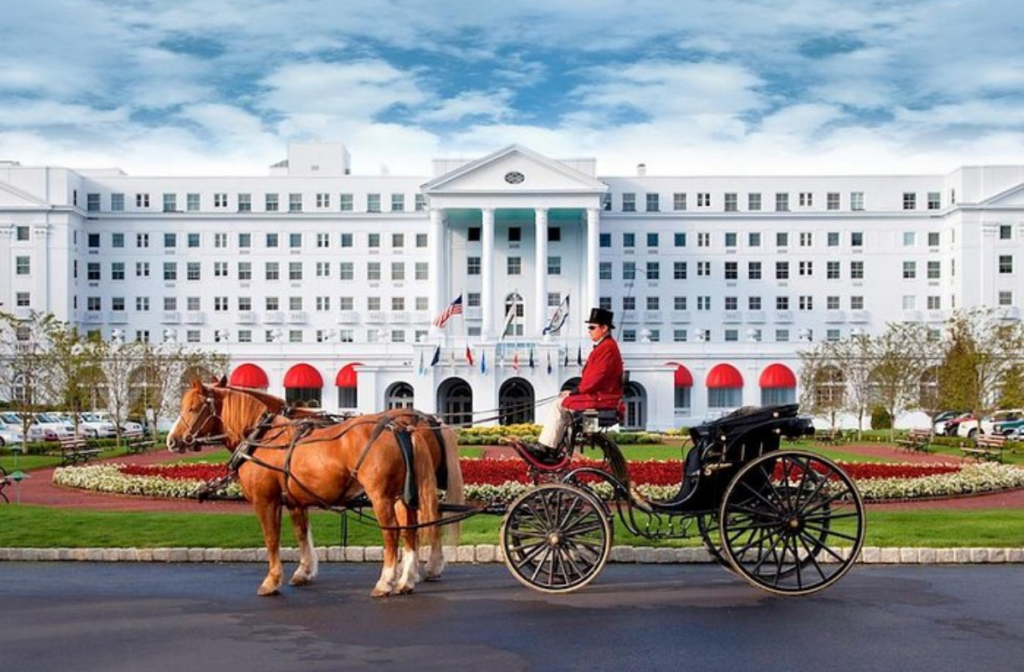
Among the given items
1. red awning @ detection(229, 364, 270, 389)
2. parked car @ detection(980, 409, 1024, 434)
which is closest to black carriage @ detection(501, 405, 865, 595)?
parked car @ detection(980, 409, 1024, 434)

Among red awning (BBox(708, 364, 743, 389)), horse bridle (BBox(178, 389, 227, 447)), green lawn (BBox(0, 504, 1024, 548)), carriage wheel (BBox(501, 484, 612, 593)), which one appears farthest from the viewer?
red awning (BBox(708, 364, 743, 389))

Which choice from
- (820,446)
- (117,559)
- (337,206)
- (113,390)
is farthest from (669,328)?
(117,559)

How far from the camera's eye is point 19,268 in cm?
8944

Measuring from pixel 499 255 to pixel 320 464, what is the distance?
252 feet

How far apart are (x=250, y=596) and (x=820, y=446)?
43.4m

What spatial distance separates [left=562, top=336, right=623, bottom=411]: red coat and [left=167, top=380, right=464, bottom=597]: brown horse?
1.51 m

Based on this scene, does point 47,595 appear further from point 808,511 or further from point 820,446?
point 820,446

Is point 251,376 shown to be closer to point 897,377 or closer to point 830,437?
point 830,437

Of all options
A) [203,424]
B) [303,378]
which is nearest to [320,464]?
[203,424]

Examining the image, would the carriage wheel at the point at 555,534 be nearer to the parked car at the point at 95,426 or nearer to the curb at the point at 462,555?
the curb at the point at 462,555

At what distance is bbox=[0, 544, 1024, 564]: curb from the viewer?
15.5m

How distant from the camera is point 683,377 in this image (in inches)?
3086

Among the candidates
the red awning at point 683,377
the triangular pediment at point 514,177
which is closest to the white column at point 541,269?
the triangular pediment at point 514,177

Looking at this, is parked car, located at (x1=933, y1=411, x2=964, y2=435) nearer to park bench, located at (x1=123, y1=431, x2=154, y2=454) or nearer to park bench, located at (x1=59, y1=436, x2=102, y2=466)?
park bench, located at (x1=123, y1=431, x2=154, y2=454)
